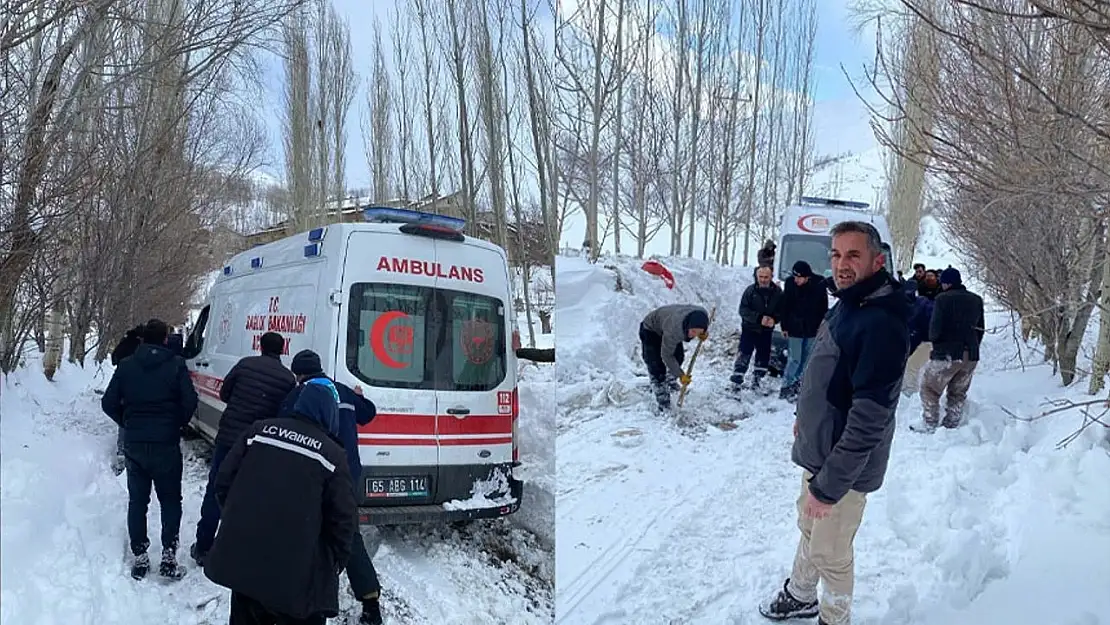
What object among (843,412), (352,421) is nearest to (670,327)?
(843,412)

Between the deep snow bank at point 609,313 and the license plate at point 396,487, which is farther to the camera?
the deep snow bank at point 609,313

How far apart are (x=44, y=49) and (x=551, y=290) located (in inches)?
44.0

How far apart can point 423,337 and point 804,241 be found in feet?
7.34

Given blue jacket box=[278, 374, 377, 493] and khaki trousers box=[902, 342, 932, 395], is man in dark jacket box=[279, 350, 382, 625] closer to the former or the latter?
blue jacket box=[278, 374, 377, 493]

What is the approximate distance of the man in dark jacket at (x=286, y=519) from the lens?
1.39m

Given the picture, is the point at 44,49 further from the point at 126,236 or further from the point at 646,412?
the point at 646,412

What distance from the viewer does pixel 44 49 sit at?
138cm

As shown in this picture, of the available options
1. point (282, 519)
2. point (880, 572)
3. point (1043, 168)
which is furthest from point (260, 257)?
point (1043, 168)

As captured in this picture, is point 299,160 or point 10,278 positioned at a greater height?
point 299,160

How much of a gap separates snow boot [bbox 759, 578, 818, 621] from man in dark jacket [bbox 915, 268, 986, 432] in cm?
191

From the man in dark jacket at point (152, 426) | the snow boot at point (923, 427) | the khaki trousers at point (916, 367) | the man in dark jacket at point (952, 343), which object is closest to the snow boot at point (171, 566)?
the man in dark jacket at point (152, 426)

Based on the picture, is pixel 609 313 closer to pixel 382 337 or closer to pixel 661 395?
pixel 661 395

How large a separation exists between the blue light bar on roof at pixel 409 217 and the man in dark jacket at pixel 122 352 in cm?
46

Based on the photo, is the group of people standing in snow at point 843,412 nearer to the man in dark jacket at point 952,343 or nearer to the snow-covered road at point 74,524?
the snow-covered road at point 74,524
